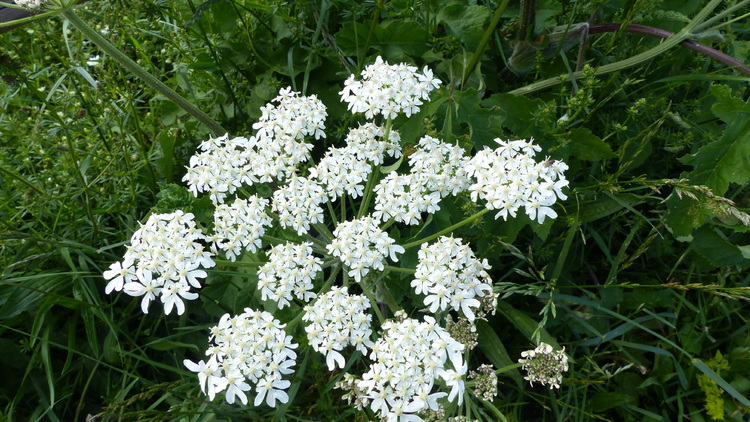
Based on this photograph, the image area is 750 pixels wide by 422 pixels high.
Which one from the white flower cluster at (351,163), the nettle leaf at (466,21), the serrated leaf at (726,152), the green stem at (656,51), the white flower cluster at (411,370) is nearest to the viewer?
the white flower cluster at (411,370)

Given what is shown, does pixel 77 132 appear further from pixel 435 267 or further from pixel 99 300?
pixel 435 267

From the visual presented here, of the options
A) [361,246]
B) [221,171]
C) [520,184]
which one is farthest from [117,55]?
[520,184]

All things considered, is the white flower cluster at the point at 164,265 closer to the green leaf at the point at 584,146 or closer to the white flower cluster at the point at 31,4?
the white flower cluster at the point at 31,4

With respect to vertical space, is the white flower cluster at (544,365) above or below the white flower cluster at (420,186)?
below

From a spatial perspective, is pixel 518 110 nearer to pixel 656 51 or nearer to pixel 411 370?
pixel 656 51

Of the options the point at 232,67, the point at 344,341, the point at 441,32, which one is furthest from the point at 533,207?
the point at 232,67

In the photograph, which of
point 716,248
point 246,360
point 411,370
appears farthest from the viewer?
point 716,248

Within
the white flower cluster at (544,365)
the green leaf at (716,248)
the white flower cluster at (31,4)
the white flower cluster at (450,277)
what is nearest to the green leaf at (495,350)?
the white flower cluster at (544,365)
